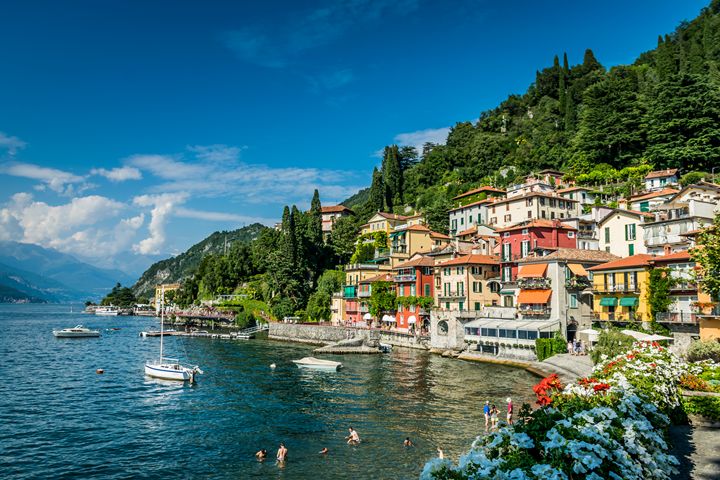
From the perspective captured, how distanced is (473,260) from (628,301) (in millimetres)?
21159

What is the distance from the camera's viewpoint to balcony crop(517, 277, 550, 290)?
54588 millimetres

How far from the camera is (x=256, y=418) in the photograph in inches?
1361

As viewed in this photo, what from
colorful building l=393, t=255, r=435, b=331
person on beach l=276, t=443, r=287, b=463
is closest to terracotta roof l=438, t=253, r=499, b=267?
colorful building l=393, t=255, r=435, b=331

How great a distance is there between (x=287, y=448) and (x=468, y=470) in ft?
72.1

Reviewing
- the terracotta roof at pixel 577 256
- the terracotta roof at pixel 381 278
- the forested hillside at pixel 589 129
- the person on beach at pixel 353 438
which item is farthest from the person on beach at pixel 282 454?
the forested hillside at pixel 589 129

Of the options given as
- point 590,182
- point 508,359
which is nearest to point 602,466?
point 508,359

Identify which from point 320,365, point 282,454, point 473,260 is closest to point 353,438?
point 282,454

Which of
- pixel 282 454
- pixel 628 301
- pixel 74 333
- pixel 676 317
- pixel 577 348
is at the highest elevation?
pixel 628 301

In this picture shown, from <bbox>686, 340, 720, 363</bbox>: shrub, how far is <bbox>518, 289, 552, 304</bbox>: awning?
20.2 m

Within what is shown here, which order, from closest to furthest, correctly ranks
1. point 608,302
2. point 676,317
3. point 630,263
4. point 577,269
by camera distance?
point 676,317, point 630,263, point 608,302, point 577,269

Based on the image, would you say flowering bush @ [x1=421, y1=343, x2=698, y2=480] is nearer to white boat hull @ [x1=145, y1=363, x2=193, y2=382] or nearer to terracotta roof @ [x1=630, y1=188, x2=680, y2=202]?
white boat hull @ [x1=145, y1=363, x2=193, y2=382]

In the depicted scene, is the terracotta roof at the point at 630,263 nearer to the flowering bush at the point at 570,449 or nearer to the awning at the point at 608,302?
the awning at the point at 608,302

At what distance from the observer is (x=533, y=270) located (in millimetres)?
55625

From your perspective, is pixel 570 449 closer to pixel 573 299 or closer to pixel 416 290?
pixel 573 299
